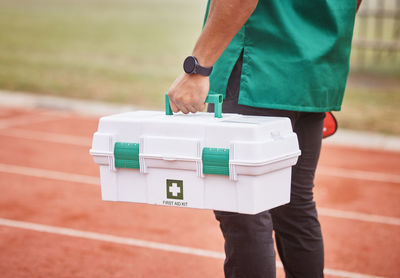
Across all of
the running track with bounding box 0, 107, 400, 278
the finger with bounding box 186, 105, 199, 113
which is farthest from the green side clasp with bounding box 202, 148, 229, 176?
the running track with bounding box 0, 107, 400, 278

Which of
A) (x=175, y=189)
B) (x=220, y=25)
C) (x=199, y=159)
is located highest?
(x=220, y=25)

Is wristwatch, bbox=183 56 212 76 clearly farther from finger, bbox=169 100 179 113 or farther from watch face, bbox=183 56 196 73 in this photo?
finger, bbox=169 100 179 113

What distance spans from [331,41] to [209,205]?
24.7 inches

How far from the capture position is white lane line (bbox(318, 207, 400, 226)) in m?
4.12

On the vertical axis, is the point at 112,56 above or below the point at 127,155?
below

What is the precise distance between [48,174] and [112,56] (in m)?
12.9

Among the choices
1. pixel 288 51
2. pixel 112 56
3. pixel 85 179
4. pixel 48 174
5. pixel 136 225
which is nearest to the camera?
pixel 288 51

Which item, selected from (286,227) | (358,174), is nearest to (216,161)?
(286,227)

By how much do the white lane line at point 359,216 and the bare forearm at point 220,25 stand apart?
111 inches

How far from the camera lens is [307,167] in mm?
2012

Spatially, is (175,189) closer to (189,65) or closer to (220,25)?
(189,65)

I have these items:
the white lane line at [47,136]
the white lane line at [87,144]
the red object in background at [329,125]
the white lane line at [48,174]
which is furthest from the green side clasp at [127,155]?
→ the white lane line at [47,136]

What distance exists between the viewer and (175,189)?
171 cm

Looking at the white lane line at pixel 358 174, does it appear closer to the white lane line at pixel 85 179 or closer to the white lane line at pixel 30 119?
the white lane line at pixel 85 179
